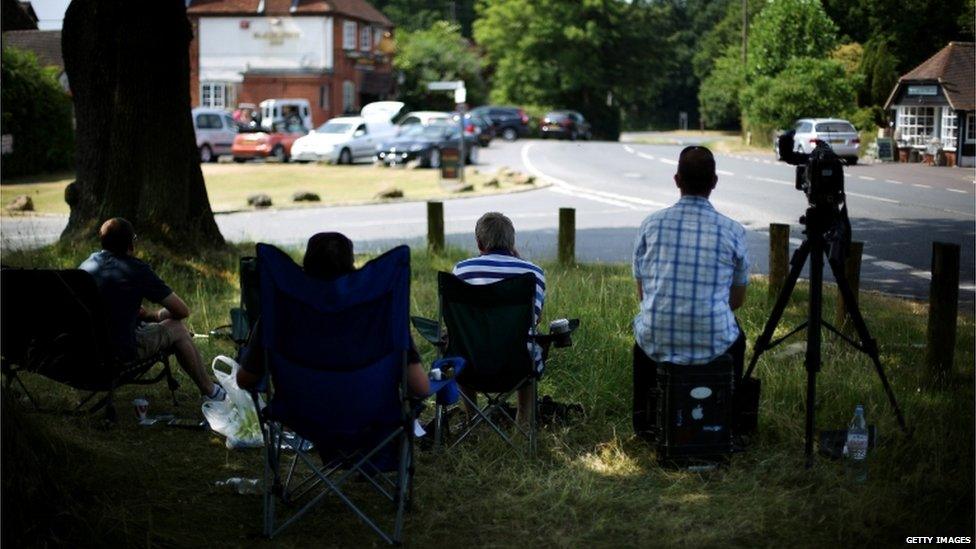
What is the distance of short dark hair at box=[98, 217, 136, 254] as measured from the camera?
24.1 ft

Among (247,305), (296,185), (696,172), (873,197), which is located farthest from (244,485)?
(296,185)

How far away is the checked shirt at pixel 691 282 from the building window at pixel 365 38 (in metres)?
67.3

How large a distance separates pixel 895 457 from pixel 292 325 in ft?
9.97

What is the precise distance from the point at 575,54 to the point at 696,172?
80.0 metres

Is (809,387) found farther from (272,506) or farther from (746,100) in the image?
(746,100)

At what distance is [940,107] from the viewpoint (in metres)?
35.1

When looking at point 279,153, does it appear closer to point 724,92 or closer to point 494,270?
point 724,92

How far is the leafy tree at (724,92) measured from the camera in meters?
59.7

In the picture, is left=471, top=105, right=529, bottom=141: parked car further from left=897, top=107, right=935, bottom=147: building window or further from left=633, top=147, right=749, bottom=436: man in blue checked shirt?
left=633, top=147, right=749, bottom=436: man in blue checked shirt

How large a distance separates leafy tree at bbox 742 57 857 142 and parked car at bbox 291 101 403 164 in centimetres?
1397

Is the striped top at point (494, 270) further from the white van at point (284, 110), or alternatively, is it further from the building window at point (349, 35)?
the building window at point (349, 35)

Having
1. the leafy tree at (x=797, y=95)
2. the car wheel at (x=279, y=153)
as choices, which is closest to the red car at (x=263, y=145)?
the car wheel at (x=279, y=153)

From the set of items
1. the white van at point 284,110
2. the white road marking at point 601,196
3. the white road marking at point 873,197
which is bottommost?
the white road marking at point 601,196

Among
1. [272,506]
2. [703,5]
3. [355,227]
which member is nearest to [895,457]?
[272,506]
